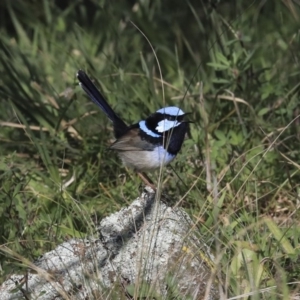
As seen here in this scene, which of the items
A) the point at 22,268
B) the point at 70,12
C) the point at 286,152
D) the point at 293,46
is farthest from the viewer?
the point at 70,12

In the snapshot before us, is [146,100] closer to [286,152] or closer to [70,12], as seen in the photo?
[286,152]

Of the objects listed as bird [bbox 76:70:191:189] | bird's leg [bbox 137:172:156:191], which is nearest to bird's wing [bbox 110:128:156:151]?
bird [bbox 76:70:191:189]

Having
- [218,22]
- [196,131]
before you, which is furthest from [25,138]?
[218,22]

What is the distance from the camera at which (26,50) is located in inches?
244

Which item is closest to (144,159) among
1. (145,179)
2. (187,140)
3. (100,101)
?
(145,179)

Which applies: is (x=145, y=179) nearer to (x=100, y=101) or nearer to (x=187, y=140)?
(x=187, y=140)

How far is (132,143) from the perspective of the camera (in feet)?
15.4

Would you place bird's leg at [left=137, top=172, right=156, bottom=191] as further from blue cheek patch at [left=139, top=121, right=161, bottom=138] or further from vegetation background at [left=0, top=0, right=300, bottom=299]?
blue cheek patch at [left=139, top=121, right=161, bottom=138]

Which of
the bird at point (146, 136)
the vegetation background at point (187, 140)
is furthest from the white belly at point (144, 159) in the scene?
the vegetation background at point (187, 140)

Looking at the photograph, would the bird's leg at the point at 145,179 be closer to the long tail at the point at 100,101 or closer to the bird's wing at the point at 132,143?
the bird's wing at the point at 132,143

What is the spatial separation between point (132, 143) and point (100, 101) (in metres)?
0.35

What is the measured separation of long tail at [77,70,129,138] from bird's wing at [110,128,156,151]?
0.08 m

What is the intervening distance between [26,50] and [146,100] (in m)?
1.48

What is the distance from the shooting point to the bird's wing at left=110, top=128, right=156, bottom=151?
183 inches
